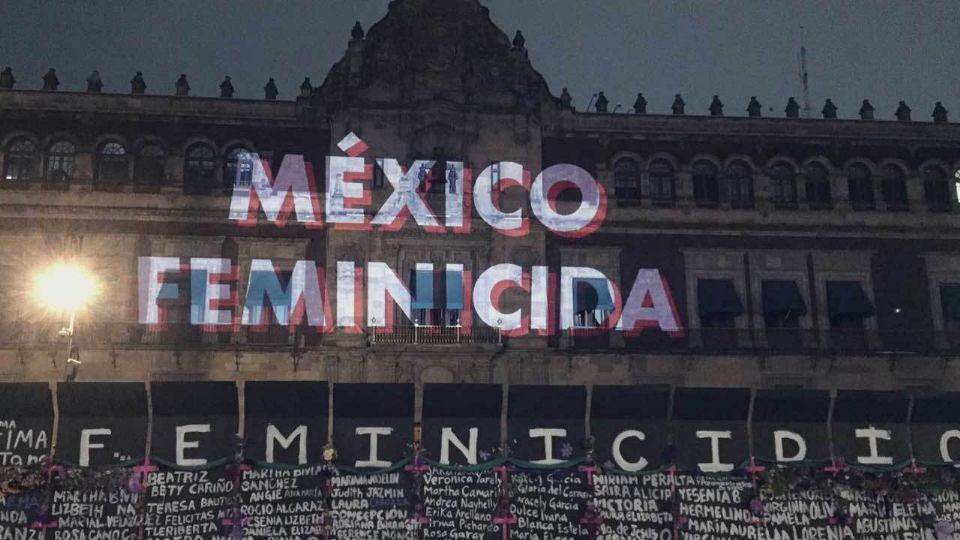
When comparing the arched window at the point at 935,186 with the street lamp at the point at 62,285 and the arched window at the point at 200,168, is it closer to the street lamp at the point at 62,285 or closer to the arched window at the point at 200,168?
the arched window at the point at 200,168

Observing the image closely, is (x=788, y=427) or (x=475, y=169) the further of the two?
(x=475, y=169)

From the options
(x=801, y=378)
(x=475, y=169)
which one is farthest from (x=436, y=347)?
(x=801, y=378)

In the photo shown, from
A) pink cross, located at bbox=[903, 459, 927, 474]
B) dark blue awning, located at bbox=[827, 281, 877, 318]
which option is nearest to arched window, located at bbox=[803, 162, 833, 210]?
dark blue awning, located at bbox=[827, 281, 877, 318]

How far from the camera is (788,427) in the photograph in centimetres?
2084

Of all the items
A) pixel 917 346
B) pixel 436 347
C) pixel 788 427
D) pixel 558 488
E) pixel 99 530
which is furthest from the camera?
pixel 917 346

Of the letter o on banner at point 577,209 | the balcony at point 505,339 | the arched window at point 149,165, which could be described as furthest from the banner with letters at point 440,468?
the arched window at point 149,165

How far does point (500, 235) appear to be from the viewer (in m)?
32.9

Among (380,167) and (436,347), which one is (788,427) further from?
(380,167)

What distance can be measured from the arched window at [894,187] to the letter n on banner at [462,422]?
2120 centimetres

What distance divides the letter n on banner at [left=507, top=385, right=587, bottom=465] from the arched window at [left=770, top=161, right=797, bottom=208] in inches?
664

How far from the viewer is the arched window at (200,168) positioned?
108 ft

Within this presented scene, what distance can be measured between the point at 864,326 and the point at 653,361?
7.51m

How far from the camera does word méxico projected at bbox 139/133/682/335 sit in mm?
31938

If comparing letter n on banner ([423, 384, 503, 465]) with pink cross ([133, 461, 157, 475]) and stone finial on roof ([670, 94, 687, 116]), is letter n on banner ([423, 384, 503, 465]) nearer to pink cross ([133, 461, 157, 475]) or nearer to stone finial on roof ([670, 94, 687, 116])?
pink cross ([133, 461, 157, 475])
